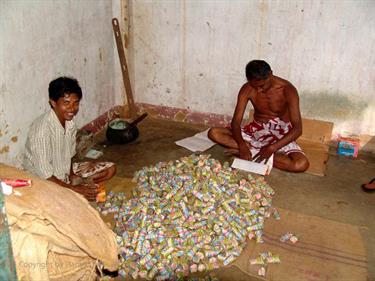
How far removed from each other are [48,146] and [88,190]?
0.60 m

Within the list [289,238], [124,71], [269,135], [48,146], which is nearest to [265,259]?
[289,238]

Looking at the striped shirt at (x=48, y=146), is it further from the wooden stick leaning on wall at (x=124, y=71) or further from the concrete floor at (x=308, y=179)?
the wooden stick leaning on wall at (x=124, y=71)

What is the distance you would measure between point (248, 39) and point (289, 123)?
1224 millimetres

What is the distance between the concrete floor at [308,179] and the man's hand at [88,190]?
0.63 meters

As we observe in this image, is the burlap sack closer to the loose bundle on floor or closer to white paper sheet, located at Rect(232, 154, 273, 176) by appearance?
the loose bundle on floor

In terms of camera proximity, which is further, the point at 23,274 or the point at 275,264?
the point at 275,264

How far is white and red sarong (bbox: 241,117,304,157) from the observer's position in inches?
190

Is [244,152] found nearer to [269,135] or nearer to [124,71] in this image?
[269,135]

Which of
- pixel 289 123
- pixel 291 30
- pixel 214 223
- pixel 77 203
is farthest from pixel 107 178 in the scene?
pixel 291 30

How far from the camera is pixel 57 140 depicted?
3775mm

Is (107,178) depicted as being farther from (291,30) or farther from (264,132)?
(291,30)

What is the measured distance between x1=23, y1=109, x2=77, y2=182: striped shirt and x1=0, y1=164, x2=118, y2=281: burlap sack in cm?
82

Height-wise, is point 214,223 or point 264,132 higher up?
point 264,132

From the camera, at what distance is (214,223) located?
3.58m
